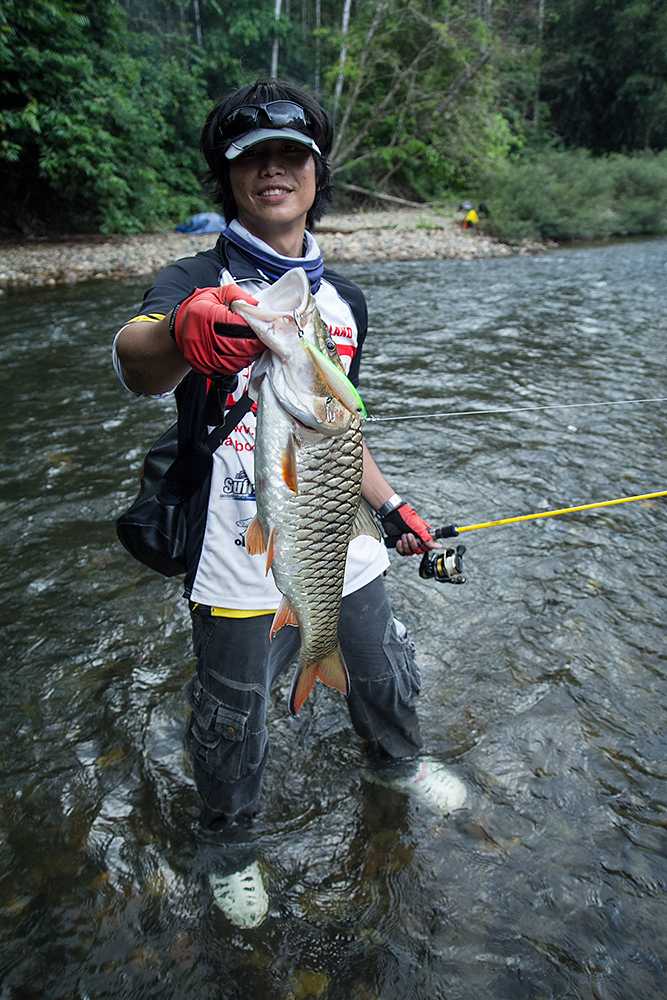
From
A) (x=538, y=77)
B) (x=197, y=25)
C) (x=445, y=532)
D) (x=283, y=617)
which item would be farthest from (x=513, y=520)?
(x=538, y=77)

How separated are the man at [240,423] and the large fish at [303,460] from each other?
0.19m

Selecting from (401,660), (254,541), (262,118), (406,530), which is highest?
(262,118)

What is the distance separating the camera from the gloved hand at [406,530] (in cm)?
269

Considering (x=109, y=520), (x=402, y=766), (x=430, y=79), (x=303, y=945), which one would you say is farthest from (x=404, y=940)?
(x=430, y=79)


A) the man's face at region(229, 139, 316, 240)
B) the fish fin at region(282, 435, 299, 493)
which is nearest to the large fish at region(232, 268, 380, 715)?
the fish fin at region(282, 435, 299, 493)

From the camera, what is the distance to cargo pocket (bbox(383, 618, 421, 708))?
256 centimetres

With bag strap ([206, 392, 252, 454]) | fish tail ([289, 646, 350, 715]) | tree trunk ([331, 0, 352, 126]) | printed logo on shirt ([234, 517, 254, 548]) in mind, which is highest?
tree trunk ([331, 0, 352, 126])

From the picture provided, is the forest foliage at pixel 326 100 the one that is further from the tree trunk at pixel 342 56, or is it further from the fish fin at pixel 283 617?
the fish fin at pixel 283 617

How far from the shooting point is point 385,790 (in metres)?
3.03

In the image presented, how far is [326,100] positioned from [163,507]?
3030cm

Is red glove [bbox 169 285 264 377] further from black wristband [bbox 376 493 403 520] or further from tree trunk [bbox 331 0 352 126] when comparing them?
tree trunk [bbox 331 0 352 126]

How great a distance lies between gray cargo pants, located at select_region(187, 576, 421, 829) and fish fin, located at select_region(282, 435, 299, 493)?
2.05 feet

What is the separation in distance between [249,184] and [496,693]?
9.33ft

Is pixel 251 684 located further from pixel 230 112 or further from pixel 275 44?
pixel 275 44
